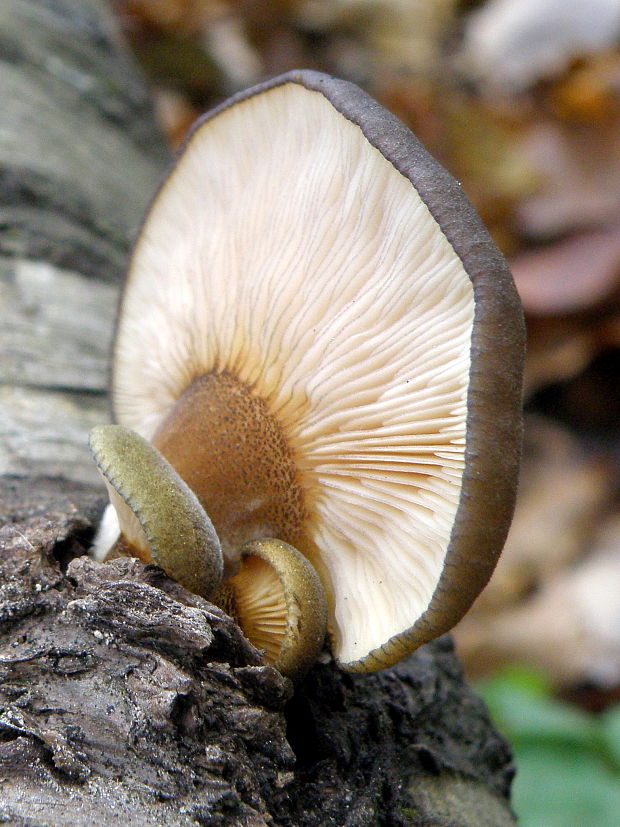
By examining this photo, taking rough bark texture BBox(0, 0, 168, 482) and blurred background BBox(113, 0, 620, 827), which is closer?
rough bark texture BBox(0, 0, 168, 482)

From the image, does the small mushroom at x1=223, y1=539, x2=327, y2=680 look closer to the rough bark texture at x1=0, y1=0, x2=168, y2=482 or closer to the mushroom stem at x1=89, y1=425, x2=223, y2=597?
the mushroom stem at x1=89, y1=425, x2=223, y2=597

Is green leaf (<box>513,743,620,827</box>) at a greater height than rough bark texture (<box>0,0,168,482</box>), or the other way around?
rough bark texture (<box>0,0,168,482</box>)

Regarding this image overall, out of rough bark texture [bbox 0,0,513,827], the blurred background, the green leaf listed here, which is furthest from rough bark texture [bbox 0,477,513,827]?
the blurred background

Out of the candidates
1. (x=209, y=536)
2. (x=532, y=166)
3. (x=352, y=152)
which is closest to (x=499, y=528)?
(x=209, y=536)

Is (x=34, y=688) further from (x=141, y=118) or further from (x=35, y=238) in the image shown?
(x=141, y=118)

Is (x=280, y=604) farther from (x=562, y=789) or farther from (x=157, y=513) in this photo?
(x=562, y=789)

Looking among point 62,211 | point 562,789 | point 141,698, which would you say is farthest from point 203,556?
point 562,789

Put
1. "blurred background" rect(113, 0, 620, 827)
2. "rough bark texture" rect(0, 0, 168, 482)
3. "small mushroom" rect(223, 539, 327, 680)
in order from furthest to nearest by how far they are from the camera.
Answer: "blurred background" rect(113, 0, 620, 827) < "rough bark texture" rect(0, 0, 168, 482) < "small mushroom" rect(223, 539, 327, 680)
